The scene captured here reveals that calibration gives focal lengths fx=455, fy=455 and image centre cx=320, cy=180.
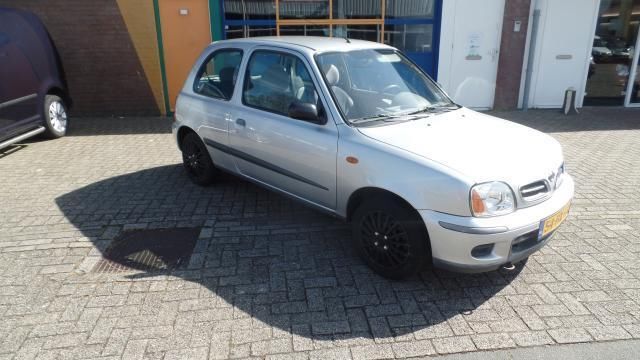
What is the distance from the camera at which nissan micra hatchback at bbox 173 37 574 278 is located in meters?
3.06

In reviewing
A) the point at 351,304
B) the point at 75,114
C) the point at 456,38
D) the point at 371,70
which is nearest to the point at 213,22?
the point at 75,114

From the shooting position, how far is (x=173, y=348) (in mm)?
2863

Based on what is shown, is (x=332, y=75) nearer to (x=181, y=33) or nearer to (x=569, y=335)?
(x=569, y=335)

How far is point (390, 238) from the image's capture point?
3414mm

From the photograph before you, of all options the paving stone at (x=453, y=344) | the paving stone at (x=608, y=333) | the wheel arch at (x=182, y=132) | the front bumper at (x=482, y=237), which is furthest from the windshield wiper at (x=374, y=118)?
the wheel arch at (x=182, y=132)

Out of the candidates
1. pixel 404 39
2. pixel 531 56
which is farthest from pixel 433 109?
pixel 531 56

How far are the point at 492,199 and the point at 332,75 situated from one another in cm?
173

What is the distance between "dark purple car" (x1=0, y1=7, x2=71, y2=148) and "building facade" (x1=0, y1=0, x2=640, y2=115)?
1516 millimetres

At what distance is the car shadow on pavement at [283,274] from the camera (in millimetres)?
3139

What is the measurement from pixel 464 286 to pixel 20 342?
3.10 metres

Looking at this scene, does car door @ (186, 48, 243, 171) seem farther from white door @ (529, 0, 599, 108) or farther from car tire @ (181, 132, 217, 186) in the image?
white door @ (529, 0, 599, 108)

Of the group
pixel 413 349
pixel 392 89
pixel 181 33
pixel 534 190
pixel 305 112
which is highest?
pixel 181 33

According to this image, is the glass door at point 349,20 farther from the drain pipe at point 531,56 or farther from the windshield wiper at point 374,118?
the windshield wiper at point 374,118

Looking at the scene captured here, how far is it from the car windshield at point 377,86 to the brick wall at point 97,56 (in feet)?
22.5
